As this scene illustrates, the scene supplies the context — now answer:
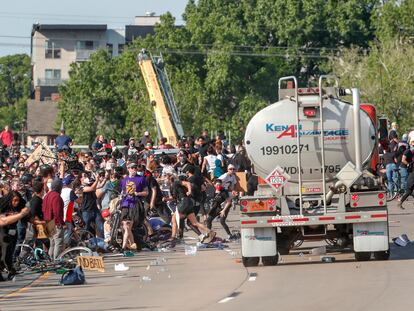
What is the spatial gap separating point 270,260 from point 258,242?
46 centimetres

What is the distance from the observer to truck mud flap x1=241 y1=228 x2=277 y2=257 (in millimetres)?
23547

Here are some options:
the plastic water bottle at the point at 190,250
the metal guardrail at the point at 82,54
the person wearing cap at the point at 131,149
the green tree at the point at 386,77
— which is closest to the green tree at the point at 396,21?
the green tree at the point at 386,77

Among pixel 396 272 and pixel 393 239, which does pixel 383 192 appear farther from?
pixel 393 239

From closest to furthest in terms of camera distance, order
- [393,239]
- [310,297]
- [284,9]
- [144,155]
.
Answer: [310,297]
[393,239]
[144,155]
[284,9]

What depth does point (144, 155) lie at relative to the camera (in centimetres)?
3956

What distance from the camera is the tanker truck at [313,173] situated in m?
23.5

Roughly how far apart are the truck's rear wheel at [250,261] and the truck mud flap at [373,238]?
1858mm

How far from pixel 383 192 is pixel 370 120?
1.43 metres

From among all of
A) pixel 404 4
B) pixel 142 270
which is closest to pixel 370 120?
pixel 142 270

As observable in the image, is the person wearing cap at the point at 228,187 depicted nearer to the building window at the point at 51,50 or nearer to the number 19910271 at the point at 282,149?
the number 19910271 at the point at 282,149

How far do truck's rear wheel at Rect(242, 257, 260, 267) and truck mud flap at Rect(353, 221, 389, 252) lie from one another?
6.10ft

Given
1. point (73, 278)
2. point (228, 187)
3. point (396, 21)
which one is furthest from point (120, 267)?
point (396, 21)

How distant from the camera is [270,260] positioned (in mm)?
23797

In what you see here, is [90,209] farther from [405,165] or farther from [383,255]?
[405,165]
